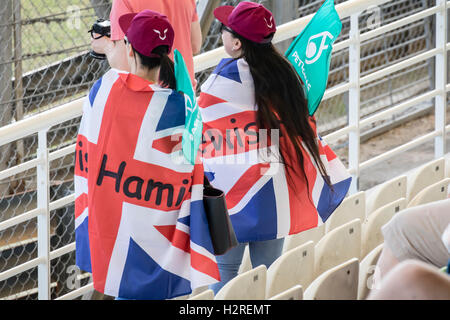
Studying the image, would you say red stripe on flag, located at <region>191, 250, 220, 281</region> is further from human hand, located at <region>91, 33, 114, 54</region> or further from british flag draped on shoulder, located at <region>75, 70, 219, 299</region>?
human hand, located at <region>91, 33, 114, 54</region>

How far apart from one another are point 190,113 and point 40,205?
2.56ft

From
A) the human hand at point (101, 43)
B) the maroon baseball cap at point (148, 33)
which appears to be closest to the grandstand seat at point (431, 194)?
the maroon baseball cap at point (148, 33)

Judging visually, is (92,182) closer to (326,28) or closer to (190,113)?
(190,113)

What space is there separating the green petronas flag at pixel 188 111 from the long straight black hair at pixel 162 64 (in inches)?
2.2

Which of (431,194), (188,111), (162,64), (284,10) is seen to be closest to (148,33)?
(162,64)

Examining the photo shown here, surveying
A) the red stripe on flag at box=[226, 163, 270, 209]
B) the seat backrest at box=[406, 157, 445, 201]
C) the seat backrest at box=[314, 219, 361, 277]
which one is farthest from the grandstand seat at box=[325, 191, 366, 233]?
the red stripe on flag at box=[226, 163, 270, 209]

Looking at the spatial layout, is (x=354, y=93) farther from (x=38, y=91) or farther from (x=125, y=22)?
(x=38, y=91)

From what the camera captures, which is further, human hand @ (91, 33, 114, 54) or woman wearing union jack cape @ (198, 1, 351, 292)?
human hand @ (91, 33, 114, 54)

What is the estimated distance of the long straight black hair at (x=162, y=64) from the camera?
6.18 feet

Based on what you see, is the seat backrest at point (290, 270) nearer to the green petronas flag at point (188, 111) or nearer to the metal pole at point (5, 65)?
the green petronas flag at point (188, 111)

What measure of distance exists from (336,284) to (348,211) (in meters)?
0.84

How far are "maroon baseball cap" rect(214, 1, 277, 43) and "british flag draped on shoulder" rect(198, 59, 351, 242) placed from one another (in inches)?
3.0

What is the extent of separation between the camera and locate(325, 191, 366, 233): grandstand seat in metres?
2.45

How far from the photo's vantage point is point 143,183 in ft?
6.18
